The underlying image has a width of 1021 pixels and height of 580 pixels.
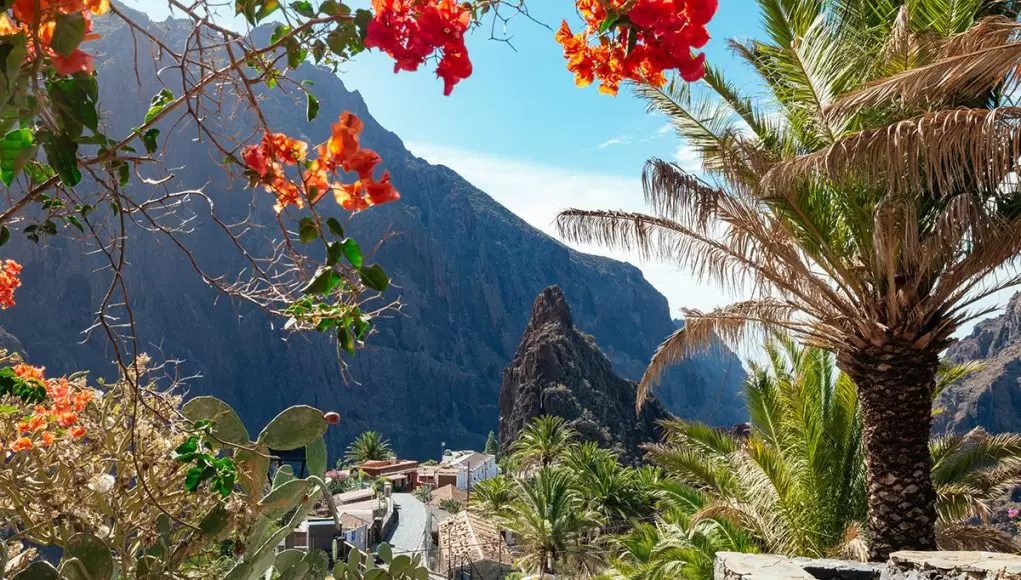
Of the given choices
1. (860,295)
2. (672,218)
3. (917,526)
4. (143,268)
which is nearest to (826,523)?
(917,526)

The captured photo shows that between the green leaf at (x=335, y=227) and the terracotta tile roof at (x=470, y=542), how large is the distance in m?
26.1

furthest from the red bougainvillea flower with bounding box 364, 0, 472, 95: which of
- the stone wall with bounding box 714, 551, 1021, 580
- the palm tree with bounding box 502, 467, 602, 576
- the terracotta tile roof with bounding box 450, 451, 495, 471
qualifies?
the terracotta tile roof with bounding box 450, 451, 495, 471

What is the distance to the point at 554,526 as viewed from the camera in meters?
20.2

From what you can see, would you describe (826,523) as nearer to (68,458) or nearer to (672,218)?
(672,218)

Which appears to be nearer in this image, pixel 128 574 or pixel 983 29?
pixel 128 574

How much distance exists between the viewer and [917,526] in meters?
5.65

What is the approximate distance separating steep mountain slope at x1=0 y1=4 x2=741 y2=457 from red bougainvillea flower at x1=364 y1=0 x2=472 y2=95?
50074mm

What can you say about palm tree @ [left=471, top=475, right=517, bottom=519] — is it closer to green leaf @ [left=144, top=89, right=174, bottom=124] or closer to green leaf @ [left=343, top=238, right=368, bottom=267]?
green leaf @ [left=144, top=89, right=174, bottom=124]

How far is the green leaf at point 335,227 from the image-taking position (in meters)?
1.17

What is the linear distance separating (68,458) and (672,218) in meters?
5.31

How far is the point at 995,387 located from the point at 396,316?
196 ft

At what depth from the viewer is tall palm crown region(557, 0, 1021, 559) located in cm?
447

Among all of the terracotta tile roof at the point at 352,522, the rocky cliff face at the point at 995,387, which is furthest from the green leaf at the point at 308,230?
the rocky cliff face at the point at 995,387

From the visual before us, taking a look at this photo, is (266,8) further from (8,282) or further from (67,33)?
(8,282)
